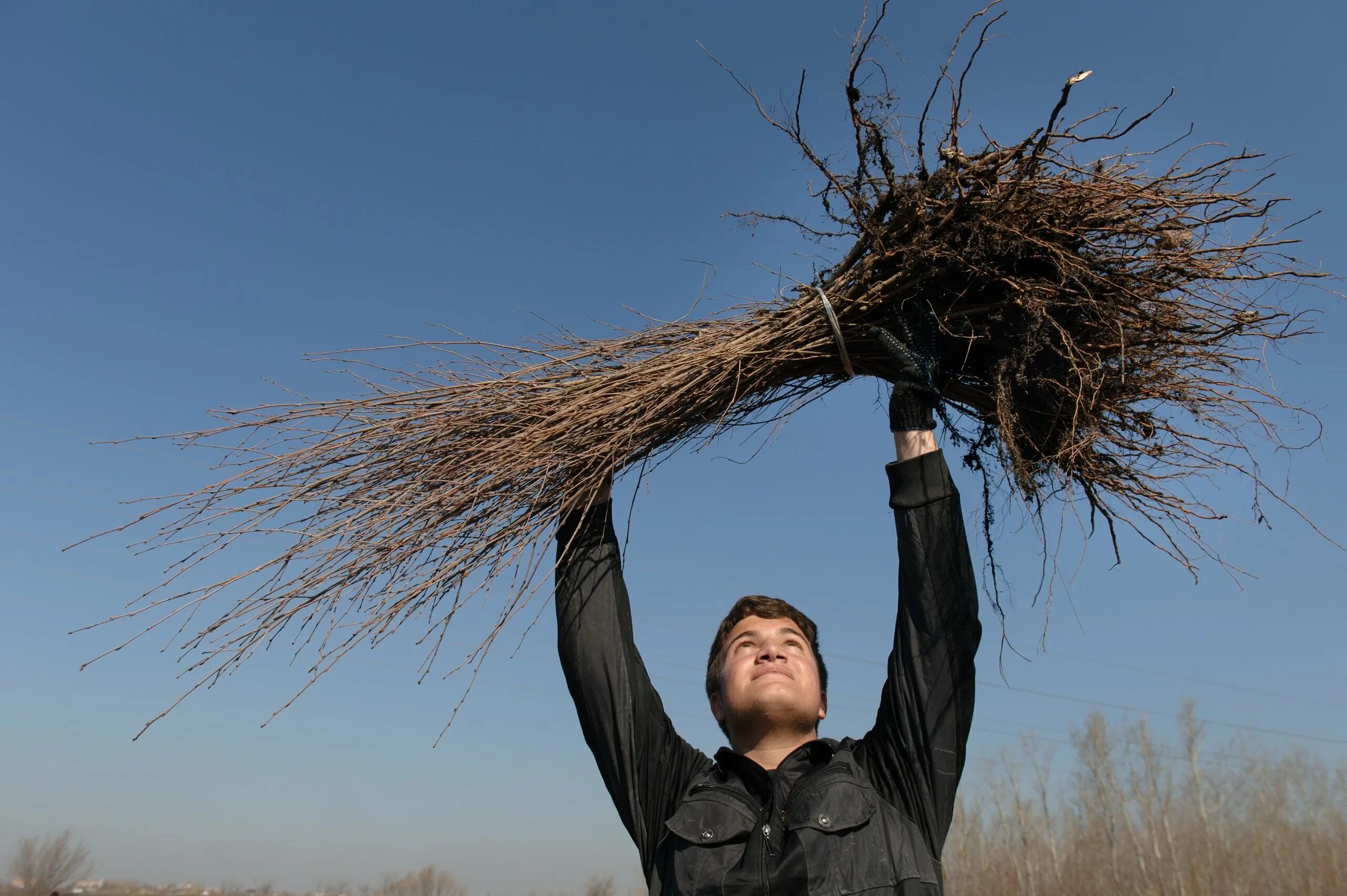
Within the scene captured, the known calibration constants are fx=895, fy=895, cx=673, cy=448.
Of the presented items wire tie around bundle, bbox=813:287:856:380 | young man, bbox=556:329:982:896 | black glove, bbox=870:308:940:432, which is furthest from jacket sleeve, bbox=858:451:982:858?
wire tie around bundle, bbox=813:287:856:380

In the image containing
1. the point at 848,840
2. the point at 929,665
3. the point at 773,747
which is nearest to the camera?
the point at 848,840

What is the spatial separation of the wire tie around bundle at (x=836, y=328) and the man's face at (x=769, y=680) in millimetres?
551

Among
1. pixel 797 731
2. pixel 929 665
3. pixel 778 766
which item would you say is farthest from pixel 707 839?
pixel 929 665

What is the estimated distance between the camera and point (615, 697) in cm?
172

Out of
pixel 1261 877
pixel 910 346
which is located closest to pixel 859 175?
pixel 910 346

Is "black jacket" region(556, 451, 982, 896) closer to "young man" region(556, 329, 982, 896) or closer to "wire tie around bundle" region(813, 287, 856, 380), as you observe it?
"young man" region(556, 329, 982, 896)

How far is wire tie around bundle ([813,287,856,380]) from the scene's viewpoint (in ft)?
5.84

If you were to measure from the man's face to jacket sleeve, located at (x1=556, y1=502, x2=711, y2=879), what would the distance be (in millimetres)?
141

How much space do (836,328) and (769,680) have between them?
0.70 meters

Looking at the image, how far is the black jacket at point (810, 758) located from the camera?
1.44 meters

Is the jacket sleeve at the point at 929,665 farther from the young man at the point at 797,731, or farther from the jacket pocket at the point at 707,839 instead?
the jacket pocket at the point at 707,839

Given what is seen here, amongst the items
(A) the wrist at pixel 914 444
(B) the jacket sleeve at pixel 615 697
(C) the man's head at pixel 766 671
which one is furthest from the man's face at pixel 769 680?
(A) the wrist at pixel 914 444

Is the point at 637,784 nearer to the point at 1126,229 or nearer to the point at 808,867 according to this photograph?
the point at 808,867

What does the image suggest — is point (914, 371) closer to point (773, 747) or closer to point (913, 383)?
point (913, 383)
